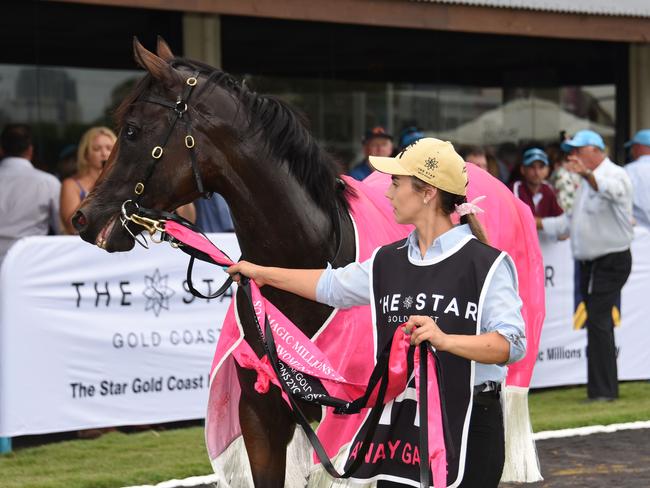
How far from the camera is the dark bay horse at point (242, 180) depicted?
4398 millimetres

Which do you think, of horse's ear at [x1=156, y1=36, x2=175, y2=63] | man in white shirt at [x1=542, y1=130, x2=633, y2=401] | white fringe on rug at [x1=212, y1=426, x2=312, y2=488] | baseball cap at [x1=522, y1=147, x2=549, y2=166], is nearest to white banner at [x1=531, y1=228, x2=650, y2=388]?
man in white shirt at [x1=542, y1=130, x2=633, y2=401]

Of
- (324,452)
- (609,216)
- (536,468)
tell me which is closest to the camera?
(324,452)

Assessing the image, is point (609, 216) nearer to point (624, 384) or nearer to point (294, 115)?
point (624, 384)

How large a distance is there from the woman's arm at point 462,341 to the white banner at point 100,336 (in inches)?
171

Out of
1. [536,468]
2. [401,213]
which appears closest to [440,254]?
[401,213]

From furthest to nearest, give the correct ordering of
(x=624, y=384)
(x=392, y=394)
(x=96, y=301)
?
(x=624, y=384), (x=96, y=301), (x=392, y=394)

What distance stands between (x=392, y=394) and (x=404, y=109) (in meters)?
10.2

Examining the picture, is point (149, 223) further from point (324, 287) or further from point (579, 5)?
point (579, 5)

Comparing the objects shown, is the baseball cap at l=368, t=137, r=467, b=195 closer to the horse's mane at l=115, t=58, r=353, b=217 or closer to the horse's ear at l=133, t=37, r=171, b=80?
the horse's mane at l=115, t=58, r=353, b=217

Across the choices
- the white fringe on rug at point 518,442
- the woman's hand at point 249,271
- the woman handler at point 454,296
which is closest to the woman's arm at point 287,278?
→ the woman's hand at point 249,271

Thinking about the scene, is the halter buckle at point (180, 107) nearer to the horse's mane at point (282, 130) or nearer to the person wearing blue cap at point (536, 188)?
the horse's mane at point (282, 130)

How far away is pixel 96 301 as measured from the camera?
7.55m

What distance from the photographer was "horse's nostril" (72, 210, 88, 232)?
14.2 feet

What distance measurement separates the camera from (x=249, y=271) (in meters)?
3.95
